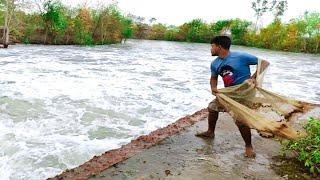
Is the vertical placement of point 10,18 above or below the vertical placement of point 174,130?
above

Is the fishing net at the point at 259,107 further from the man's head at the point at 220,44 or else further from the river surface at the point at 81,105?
the river surface at the point at 81,105

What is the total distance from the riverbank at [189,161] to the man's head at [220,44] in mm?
1250

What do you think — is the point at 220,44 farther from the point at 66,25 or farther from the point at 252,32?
the point at 252,32

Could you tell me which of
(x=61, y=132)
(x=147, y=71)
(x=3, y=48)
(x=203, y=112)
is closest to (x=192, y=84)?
(x=147, y=71)

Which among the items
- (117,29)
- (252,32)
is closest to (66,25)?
(117,29)

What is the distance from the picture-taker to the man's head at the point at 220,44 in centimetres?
468

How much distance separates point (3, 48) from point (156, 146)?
17.7 m

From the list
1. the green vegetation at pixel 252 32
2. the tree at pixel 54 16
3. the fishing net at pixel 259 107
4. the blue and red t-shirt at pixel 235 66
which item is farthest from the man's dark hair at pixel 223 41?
the green vegetation at pixel 252 32

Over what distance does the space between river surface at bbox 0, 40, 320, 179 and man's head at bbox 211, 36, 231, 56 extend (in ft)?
6.66

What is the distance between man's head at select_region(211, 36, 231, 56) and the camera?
468cm

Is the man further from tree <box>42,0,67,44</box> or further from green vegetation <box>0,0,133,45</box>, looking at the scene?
tree <box>42,0,67,44</box>

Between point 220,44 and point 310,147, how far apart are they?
1.59 m

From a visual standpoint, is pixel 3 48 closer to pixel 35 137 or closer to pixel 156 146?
pixel 35 137

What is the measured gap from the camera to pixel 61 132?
610cm
